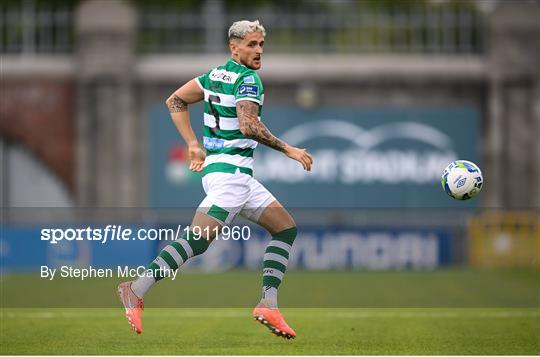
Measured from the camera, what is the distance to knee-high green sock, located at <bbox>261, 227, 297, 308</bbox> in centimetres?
970

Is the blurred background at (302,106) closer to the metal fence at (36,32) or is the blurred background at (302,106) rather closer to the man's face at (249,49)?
the metal fence at (36,32)

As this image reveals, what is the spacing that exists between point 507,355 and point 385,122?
789 inches

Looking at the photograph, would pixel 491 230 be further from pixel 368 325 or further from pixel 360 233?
pixel 368 325

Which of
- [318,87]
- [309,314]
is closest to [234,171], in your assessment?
[309,314]

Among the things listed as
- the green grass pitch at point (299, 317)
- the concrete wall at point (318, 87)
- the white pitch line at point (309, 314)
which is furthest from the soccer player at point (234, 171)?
the concrete wall at point (318, 87)

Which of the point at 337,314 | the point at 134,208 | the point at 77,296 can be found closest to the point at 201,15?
the point at 134,208

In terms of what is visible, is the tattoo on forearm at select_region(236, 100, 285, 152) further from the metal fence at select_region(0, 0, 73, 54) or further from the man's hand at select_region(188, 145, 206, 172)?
the metal fence at select_region(0, 0, 73, 54)

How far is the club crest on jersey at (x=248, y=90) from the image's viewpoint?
30.2 feet

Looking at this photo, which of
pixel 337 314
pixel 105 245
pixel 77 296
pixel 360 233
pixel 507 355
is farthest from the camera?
pixel 360 233

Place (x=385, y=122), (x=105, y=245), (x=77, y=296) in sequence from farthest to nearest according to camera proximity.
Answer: (x=385, y=122) < (x=105, y=245) < (x=77, y=296)

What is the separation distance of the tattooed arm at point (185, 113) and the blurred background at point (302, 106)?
18310 mm

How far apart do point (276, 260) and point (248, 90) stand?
149 cm

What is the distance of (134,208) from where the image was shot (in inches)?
1106

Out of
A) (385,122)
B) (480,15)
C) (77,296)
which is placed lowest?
(77,296)
